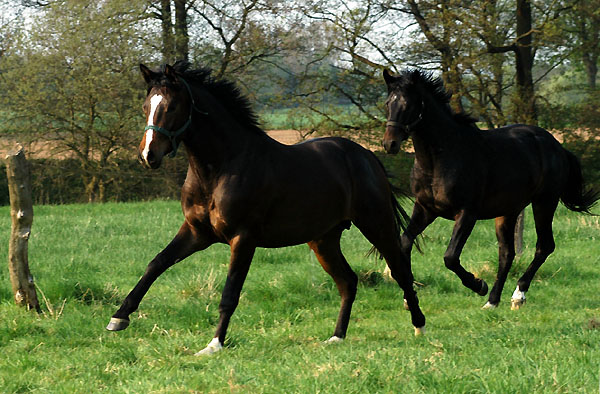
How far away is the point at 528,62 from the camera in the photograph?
17.5 meters

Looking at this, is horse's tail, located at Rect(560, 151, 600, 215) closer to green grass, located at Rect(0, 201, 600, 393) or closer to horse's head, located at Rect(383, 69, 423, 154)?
green grass, located at Rect(0, 201, 600, 393)

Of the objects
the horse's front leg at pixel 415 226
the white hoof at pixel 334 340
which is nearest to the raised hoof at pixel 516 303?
the horse's front leg at pixel 415 226

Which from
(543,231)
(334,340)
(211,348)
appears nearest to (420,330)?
(334,340)

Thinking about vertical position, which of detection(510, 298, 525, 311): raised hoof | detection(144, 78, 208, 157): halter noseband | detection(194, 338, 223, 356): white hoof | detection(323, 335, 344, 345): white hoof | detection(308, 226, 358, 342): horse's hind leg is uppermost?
detection(144, 78, 208, 157): halter noseband

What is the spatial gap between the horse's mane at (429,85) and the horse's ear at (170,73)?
2760 millimetres

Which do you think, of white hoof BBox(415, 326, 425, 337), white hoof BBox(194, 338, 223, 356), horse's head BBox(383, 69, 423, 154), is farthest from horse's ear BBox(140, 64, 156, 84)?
white hoof BBox(415, 326, 425, 337)

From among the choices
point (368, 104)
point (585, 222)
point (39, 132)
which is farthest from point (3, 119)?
point (585, 222)

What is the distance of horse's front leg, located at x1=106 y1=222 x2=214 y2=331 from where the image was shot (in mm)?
5379

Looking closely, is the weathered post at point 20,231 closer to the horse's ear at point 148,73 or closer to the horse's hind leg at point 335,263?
the horse's ear at point 148,73

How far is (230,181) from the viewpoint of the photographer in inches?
214

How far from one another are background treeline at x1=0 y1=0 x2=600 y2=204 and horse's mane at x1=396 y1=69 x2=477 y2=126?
21.0ft

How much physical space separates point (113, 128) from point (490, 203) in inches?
577

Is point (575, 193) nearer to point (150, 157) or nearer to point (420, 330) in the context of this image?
point (420, 330)

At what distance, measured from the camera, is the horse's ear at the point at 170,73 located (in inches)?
203
